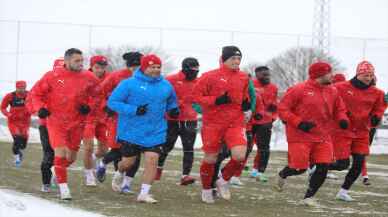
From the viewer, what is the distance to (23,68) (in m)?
36.4

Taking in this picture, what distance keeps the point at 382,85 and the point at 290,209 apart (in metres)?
26.6

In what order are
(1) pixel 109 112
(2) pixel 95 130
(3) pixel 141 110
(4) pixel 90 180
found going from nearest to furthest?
(3) pixel 141 110 → (1) pixel 109 112 → (4) pixel 90 180 → (2) pixel 95 130

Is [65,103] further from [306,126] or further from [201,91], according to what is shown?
[306,126]

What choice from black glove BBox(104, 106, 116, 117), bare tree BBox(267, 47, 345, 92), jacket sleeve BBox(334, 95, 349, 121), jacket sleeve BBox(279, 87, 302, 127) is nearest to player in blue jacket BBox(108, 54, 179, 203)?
jacket sleeve BBox(279, 87, 302, 127)

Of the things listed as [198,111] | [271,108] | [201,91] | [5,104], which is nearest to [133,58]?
[198,111]

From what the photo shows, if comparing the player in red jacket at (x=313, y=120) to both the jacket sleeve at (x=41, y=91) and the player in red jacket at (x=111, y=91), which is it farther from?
the jacket sleeve at (x=41, y=91)

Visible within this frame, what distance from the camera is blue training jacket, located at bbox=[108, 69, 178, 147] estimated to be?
11.9 meters

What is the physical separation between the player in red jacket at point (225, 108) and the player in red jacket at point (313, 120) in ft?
1.84

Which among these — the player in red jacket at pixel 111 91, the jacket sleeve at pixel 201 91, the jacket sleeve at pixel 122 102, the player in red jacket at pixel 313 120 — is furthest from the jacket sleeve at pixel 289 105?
the player in red jacket at pixel 111 91

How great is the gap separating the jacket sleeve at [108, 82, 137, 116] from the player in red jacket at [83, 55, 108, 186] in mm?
2485

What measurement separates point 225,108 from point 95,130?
3.46 metres

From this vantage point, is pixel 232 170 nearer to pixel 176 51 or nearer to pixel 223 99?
pixel 223 99

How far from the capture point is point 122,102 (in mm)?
11898

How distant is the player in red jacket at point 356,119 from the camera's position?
13578 millimetres
